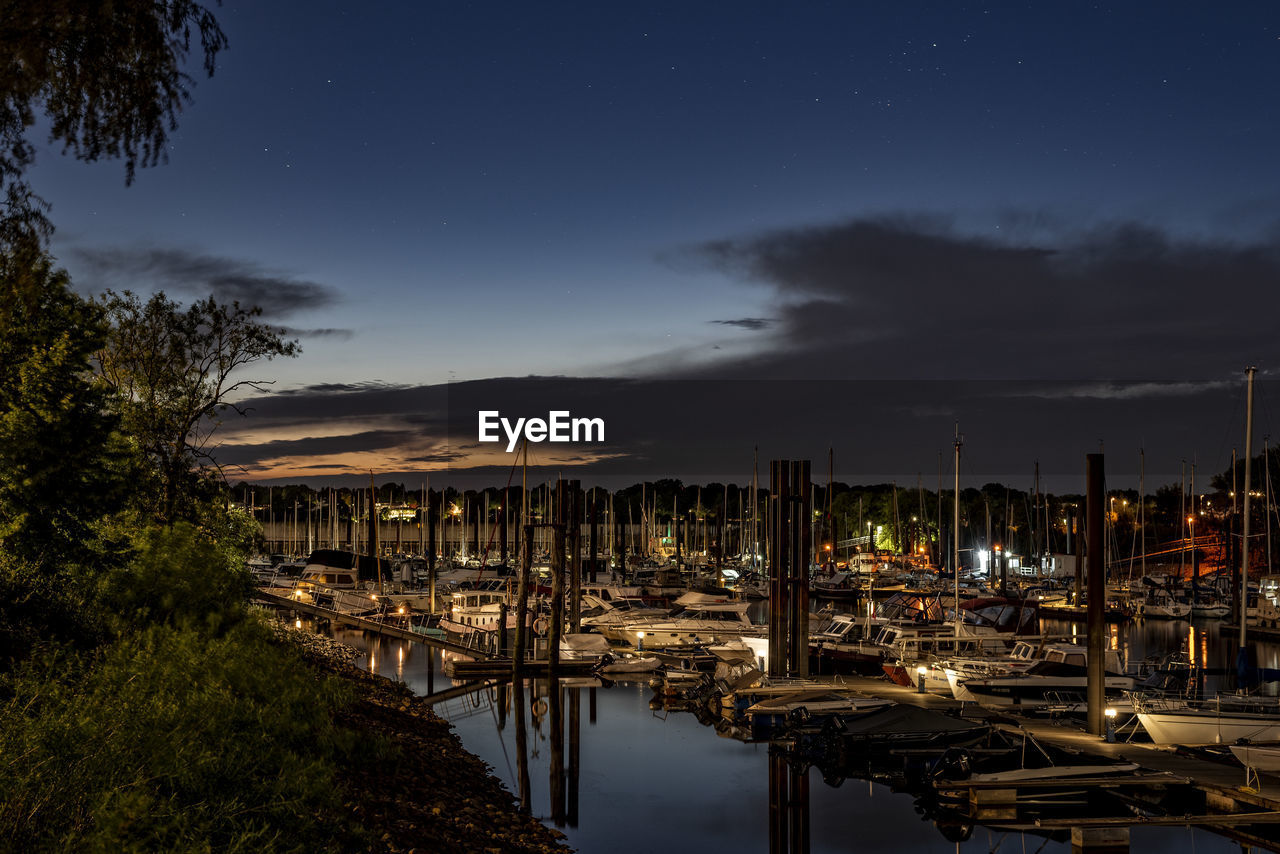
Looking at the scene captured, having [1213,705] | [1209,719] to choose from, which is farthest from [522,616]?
[1209,719]

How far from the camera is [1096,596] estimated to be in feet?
92.5

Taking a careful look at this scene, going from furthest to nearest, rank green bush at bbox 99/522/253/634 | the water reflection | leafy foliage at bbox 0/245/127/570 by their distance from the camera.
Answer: the water reflection, green bush at bbox 99/522/253/634, leafy foliage at bbox 0/245/127/570

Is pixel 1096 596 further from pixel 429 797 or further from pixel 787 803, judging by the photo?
pixel 429 797

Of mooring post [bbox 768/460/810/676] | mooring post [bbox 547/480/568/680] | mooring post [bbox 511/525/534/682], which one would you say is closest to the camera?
mooring post [bbox 768/460/810/676]

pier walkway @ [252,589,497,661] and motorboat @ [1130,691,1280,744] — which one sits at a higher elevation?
motorboat @ [1130,691,1280,744]

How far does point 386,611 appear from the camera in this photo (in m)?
64.8

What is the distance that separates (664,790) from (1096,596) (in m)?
13.0

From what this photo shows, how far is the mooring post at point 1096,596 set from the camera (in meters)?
28.2

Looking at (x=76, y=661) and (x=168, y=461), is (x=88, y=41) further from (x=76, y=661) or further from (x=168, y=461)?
(x=168, y=461)

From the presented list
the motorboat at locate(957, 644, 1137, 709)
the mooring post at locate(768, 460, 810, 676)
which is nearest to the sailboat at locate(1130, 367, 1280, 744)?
the motorboat at locate(957, 644, 1137, 709)

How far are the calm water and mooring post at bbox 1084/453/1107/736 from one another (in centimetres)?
538

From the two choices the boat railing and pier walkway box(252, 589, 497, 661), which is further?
pier walkway box(252, 589, 497, 661)

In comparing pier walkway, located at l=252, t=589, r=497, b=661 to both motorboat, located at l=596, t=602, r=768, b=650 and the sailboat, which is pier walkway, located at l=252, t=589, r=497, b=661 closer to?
motorboat, located at l=596, t=602, r=768, b=650

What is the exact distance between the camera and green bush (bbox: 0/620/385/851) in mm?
10164
